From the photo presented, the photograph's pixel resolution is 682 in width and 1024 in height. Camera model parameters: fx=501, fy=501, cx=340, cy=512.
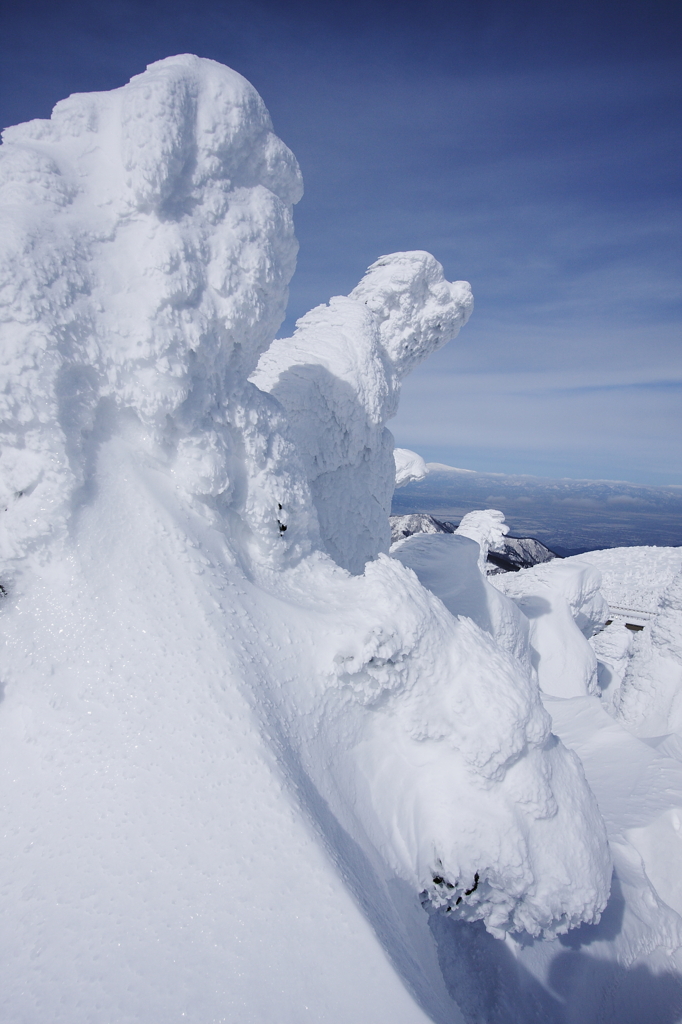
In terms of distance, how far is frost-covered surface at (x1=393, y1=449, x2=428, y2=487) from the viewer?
566 inches

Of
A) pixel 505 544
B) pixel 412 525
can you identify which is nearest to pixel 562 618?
pixel 505 544

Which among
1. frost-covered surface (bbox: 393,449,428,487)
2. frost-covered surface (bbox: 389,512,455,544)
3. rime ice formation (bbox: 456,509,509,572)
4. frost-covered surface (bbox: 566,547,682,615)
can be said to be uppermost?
frost-covered surface (bbox: 393,449,428,487)

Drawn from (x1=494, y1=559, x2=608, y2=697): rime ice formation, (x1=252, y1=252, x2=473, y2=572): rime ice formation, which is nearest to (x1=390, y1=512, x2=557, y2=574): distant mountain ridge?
(x1=494, y1=559, x2=608, y2=697): rime ice formation

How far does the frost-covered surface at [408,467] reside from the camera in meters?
14.4

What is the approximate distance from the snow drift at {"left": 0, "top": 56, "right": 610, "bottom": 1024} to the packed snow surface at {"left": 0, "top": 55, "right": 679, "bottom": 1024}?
2 cm

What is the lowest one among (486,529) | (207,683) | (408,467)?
(207,683)

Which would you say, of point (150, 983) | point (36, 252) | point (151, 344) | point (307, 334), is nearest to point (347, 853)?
point (150, 983)

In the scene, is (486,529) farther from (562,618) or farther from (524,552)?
(524,552)

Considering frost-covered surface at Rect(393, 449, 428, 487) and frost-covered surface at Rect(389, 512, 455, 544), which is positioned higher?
frost-covered surface at Rect(393, 449, 428, 487)

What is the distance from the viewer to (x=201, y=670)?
3.79m

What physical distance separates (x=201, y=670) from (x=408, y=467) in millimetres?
11581

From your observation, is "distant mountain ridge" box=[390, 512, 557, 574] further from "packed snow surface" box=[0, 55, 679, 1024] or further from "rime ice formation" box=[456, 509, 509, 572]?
"packed snow surface" box=[0, 55, 679, 1024]

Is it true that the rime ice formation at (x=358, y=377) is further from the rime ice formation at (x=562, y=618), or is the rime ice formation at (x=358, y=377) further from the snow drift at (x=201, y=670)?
the rime ice formation at (x=562, y=618)

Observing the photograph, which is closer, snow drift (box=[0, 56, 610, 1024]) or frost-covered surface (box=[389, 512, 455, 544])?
snow drift (box=[0, 56, 610, 1024])
